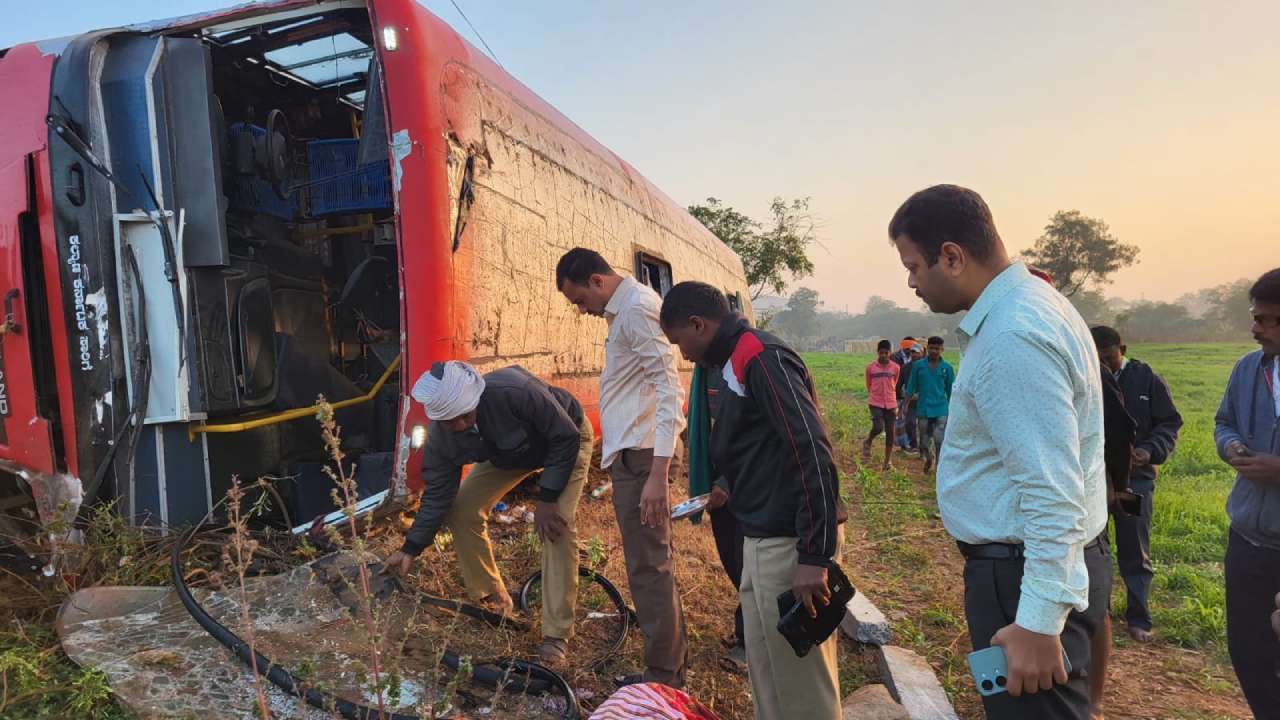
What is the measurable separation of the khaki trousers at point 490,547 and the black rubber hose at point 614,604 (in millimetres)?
158

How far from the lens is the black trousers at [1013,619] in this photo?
1.37 m

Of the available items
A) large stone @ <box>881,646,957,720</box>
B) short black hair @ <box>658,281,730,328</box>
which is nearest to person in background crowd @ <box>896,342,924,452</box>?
large stone @ <box>881,646,957,720</box>

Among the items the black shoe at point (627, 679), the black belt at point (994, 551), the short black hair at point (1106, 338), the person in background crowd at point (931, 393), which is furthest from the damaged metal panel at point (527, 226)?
the person in background crowd at point (931, 393)

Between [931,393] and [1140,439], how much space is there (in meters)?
4.82

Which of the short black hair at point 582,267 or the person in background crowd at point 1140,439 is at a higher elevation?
the short black hair at point 582,267

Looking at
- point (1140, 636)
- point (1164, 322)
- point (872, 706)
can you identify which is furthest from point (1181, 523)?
point (1164, 322)

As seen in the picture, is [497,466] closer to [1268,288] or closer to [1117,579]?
[1268,288]

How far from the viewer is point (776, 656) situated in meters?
2.18

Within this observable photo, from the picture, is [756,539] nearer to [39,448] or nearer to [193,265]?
[193,265]

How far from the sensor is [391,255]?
491 cm

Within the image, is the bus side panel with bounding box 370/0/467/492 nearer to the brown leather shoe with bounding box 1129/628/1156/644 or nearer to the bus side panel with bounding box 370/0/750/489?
the bus side panel with bounding box 370/0/750/489

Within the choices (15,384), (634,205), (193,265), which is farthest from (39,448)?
(634,205)

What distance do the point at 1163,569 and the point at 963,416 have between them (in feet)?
16.6

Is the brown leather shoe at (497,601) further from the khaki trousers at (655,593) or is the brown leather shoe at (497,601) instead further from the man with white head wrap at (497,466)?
the khaki trousers at (655,593)
